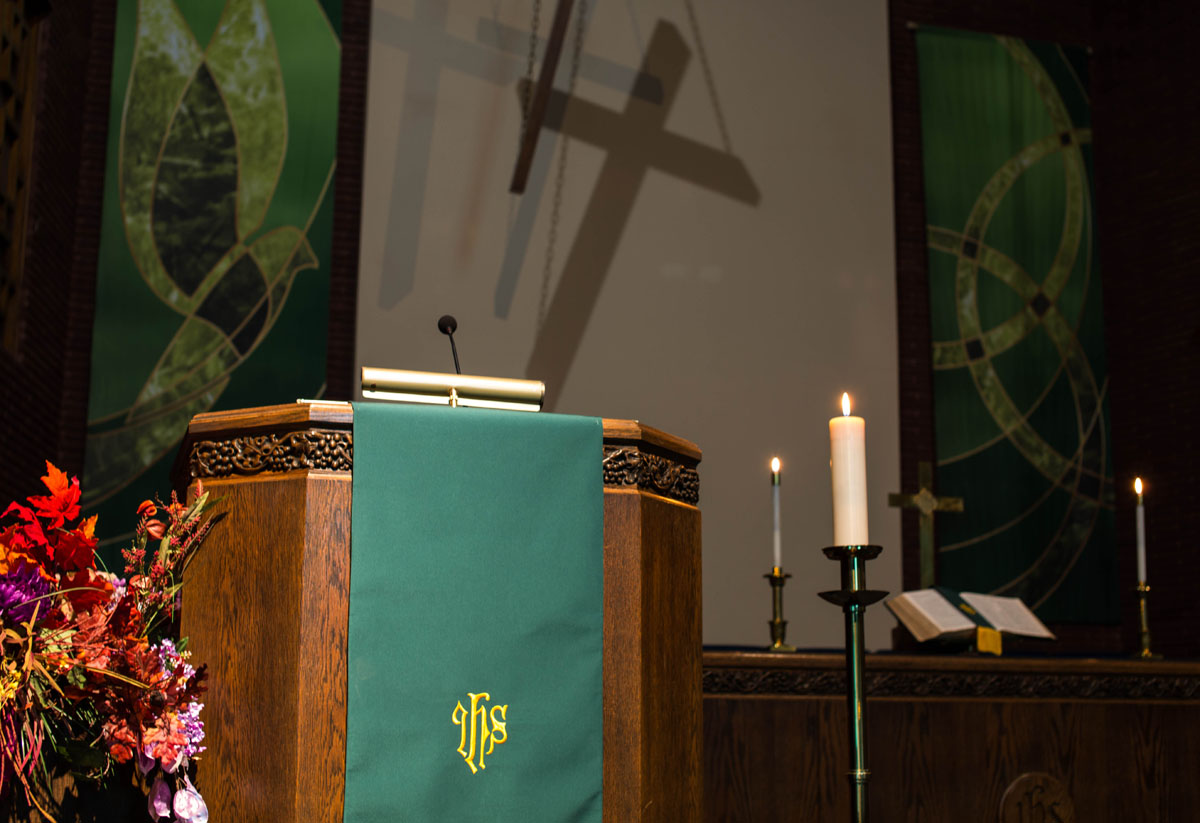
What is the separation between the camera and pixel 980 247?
5.80 m

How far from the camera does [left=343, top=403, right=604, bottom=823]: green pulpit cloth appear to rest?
4.76ft

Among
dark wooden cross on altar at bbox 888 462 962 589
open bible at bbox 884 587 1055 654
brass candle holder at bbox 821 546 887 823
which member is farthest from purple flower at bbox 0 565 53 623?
dark wooden cross on altar at bbox 888 462 962 589

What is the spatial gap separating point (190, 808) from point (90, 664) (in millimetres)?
210

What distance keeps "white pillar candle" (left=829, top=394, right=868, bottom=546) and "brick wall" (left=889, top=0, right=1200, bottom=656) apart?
4.05 m

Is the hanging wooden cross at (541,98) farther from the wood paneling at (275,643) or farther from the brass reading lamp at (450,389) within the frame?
the wood paneling at (275,643)

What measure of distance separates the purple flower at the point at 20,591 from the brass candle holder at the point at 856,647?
0.98m

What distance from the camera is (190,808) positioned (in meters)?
1.40

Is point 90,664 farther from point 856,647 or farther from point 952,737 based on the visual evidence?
point 952,737

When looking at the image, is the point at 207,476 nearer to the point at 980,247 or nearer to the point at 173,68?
the point at 173,68

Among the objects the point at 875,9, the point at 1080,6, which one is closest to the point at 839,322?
the point at 875,9

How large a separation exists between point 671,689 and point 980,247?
4702mm

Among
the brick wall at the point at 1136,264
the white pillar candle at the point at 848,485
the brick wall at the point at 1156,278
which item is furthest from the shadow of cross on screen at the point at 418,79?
the white pillar candle at the point at 848,485

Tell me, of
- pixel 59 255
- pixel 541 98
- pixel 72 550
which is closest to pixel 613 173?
pixel 541 98

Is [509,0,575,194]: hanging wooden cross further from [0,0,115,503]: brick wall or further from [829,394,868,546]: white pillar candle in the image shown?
[829,394,868,546]: white pillar candle
